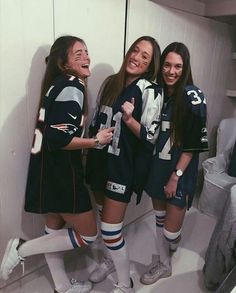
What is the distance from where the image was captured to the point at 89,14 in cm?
141

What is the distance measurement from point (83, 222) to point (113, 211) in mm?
154

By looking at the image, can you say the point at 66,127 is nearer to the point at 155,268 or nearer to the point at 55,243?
the point at 55,243

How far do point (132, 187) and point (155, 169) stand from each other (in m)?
0.16

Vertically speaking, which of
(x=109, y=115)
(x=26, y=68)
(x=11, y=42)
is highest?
(x=11, y=42)

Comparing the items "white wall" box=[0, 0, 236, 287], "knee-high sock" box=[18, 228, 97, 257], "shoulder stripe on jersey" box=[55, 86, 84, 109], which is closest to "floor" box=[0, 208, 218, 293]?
"white wall" box=[0, 0, 236, 287]

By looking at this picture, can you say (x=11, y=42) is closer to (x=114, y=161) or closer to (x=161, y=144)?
(x=114, y=161)

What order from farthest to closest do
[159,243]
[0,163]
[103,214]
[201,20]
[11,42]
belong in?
[201,20] → [159,243] → [103,214] → [0,163] → [11,42]

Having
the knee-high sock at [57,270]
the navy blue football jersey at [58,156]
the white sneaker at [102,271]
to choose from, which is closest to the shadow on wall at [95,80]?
the navy blue football jersey at [58,156]

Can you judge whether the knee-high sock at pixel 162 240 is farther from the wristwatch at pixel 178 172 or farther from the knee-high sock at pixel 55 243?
the knee-high sock at pixel 55 243

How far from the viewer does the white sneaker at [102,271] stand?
1650 millimetres

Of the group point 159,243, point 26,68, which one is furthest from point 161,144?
point 26,68

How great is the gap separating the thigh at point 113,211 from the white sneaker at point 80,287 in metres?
0.45

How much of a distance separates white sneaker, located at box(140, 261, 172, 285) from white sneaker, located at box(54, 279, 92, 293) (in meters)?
0.31

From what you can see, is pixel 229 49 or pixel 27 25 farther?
pixel 229 49
